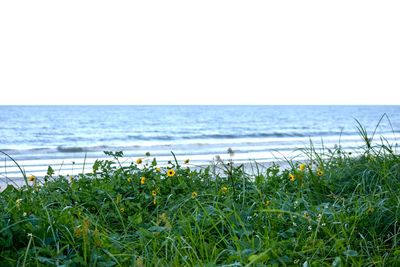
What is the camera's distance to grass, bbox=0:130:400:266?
9.76 feet

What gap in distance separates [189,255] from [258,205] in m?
0.92

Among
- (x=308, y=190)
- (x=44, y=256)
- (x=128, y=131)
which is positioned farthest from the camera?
(x=128, y=131)

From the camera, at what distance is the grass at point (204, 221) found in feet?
9.76

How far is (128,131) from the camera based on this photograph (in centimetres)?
3831

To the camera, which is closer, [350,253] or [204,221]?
[350,253]

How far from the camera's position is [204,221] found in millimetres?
3516

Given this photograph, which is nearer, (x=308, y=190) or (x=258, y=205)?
(x=258, y=205)

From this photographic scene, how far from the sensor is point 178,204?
3938 mm
